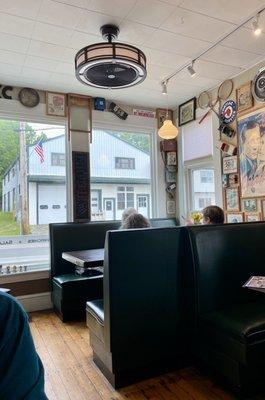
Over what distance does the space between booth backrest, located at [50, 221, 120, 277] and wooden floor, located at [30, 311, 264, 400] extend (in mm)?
1114

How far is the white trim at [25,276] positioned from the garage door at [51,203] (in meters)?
0.70

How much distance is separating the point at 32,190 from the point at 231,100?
2.95 meters

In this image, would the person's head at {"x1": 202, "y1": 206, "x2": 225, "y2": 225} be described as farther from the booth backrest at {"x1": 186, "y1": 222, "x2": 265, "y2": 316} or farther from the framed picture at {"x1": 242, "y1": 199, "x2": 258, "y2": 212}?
the framed picture at {"x1": 242, "y1": 199, "x2": 258, "y2": 212}

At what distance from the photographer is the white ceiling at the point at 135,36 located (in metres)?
2.50

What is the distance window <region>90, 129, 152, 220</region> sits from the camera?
15.1ft

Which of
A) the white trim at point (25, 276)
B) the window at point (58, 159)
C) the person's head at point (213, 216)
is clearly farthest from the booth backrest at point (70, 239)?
the person's head at point (213, 216)

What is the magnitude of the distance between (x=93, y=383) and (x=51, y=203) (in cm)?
261

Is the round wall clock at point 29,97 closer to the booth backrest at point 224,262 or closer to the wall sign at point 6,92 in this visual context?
the wall sign at point 6,92

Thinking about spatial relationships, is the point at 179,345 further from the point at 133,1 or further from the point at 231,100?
the point at 231,100

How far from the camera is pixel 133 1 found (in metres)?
2.43

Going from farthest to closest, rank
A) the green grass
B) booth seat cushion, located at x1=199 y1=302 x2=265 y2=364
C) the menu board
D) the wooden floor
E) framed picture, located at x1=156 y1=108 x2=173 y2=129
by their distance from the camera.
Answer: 1. framed picture, located at x1=156 y1=108 x2=173 y2=129
2. the menu board
3. the green grass
4. the wooden floor
5. booth seat cushion, located at x1=199 y1=302 x2=265 y2=364

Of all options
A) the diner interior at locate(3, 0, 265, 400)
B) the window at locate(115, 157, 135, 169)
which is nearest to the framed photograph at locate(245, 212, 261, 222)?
the diner interior at locate(3, 0, 265, 400)

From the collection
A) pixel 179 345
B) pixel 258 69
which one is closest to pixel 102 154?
pixel 258 69

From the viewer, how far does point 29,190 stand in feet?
13.9
